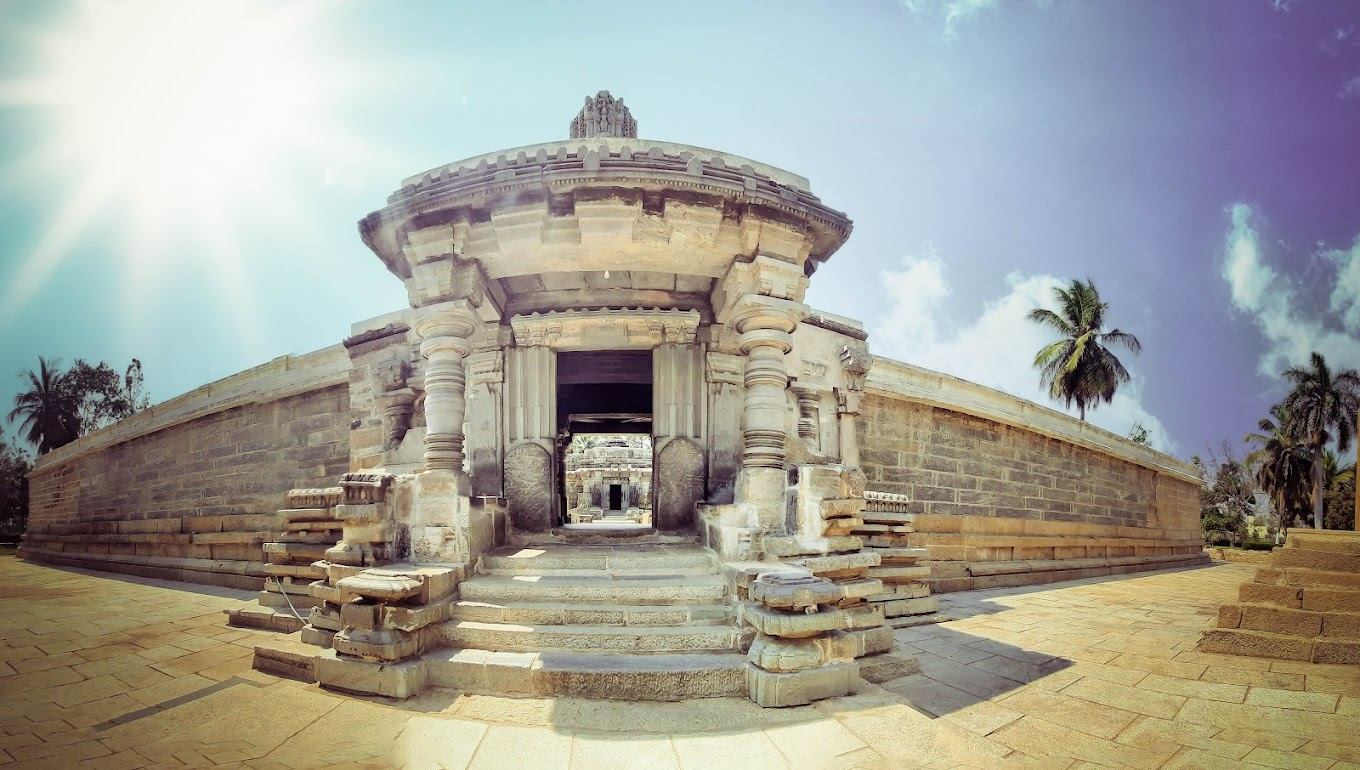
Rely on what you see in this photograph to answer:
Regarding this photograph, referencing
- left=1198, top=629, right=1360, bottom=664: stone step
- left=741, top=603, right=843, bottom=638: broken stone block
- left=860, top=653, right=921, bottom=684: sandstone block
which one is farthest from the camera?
left=1198, top=629, right=1360, bottom=664: stone step

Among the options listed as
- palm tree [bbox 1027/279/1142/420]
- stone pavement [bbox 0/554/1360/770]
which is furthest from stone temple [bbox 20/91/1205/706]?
palm tree [bbox 1027/279/1142/420]

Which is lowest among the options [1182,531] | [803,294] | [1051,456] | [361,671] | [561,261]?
[1182,531]

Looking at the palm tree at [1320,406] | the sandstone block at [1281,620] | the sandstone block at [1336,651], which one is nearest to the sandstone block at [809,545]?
the sandstone block at [1281,620]

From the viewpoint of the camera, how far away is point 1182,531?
13.5 meters

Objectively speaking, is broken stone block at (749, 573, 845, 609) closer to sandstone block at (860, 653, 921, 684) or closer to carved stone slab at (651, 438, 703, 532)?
sandstone block at (860, 653, 921, 684)

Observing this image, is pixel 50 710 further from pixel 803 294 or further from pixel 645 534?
pixel 803 294

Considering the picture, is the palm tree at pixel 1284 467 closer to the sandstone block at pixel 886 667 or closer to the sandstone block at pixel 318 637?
the sandstone block at pixel 886 667

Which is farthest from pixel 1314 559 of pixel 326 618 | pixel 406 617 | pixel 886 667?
pixel 326 618

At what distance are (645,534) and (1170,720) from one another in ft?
12.9

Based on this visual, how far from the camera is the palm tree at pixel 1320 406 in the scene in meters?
25.1

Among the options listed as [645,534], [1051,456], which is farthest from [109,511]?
[1051,456]

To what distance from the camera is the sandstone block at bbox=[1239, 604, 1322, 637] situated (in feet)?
13.1

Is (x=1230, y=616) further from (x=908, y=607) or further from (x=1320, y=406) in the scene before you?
(x=1320, y=406)

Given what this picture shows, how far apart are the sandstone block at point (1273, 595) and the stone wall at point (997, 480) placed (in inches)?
136
